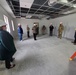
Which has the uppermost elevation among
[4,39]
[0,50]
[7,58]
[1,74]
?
[4,39]

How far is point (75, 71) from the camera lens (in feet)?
6.13

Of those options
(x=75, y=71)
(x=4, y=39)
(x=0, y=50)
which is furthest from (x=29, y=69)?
(x=75, y=71)

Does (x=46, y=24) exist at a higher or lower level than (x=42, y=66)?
higher

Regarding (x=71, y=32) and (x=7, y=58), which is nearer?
(x=7, y=58)

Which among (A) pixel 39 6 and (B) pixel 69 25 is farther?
(B) pixel 69 25

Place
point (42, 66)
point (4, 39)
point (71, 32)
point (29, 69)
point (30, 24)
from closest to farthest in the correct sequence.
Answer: point (4, 39) < point (29, 69) < point (42, 66) < point (71, 32) < point (30, 24)

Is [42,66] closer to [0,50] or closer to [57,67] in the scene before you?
[57,67]

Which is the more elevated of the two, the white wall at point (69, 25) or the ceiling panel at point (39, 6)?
the ceiling panel at point (39, 6)

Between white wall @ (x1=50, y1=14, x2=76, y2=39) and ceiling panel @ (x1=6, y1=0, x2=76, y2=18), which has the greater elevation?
ceiling panel @ (x1=6, y1=0, x2=76, y2=18)

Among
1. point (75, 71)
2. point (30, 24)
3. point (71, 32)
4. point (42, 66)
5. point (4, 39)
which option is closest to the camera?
point (4, 39)

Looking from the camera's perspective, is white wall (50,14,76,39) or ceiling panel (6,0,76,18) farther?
white wall (50,14,76,39)

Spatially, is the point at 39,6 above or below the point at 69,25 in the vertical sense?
above

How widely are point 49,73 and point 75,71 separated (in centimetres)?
73

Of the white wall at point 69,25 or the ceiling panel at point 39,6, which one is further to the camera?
the white wall at point 69,25
